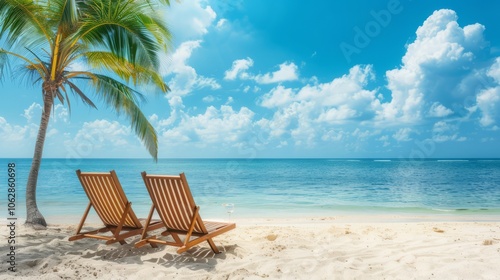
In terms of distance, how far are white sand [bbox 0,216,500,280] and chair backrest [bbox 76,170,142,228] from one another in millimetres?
346

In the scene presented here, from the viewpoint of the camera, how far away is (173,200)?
157 inches

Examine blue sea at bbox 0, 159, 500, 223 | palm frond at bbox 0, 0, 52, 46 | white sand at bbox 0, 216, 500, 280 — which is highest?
palm frond at bbox 0, 0, 52, 46

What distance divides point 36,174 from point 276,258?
15.4 ft

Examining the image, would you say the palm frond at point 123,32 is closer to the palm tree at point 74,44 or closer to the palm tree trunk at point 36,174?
the palm tree at point 74,44

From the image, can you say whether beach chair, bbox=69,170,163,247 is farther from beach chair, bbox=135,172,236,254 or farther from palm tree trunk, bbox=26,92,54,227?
palm tree trunk, bbox=26,92,54,227

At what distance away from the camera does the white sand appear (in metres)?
3.67

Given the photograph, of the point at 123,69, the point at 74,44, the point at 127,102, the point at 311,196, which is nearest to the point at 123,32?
the point at 74,44

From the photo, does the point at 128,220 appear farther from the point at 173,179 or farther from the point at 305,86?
the point at 305,86

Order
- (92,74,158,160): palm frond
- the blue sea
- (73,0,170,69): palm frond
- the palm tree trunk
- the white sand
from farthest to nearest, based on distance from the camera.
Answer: the blue sea → (92,74,158,160): palm frond → the palm tree trunk → (73,0,170,69): palm frond → the white sand

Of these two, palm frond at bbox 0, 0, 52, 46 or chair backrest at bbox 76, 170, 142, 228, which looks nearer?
chair backrest at bbox 76, 170, 142, 228

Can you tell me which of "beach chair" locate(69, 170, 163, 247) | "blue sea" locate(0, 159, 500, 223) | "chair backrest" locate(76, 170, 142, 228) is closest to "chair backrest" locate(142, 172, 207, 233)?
"beach chair" locate(69, 170, 163, 247)

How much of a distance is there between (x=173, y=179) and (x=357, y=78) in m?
65.9

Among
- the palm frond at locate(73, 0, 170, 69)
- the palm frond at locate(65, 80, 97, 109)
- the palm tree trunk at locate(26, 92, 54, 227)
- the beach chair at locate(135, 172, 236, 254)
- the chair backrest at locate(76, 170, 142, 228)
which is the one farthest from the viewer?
the palm frond at locate(65, 80, 97, 109)

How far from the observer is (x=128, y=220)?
471cm
